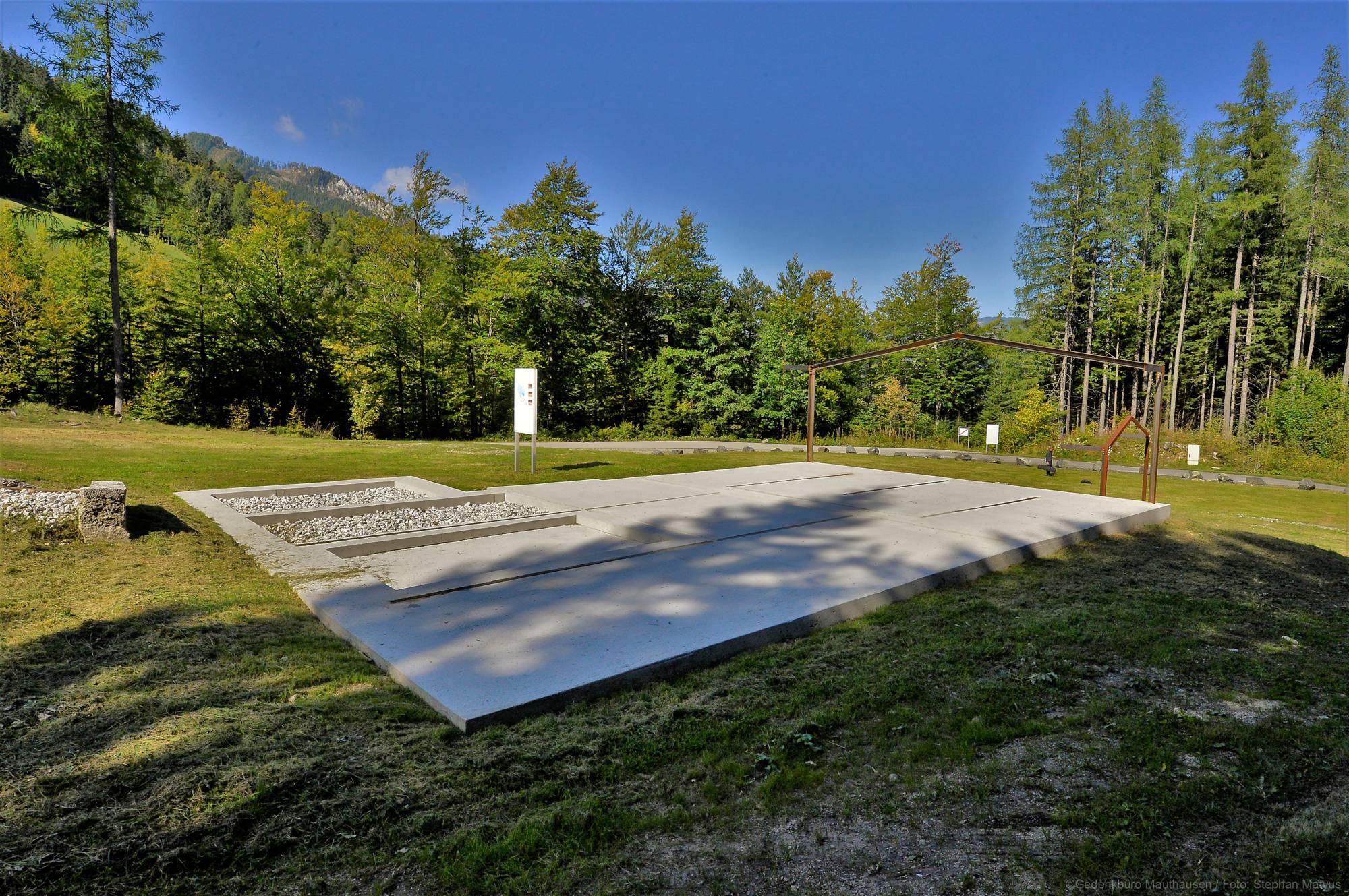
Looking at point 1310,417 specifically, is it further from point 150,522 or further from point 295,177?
→ point 295,177

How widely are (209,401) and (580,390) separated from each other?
12.3 meters

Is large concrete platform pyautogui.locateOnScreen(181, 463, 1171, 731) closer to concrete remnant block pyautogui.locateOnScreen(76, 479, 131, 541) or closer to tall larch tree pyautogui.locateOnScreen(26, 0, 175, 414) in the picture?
concrete remnant block pyautogui.locateOnScreen(76, 479, 131, 541)

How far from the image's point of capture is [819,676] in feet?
10.3

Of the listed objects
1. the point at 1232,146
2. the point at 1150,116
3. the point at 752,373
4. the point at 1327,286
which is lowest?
the point at 752,373

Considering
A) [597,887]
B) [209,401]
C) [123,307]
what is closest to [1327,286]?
[597,887]

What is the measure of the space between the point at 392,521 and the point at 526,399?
376cm

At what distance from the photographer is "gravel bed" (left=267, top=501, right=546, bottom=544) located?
5.94 metres

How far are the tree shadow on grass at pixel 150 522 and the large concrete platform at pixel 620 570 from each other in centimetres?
37

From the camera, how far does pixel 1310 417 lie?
1642 centimetres

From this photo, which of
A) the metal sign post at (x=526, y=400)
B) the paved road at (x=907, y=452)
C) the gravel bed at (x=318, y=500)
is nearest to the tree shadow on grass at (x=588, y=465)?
the metal sign post at (x=526, y=400)

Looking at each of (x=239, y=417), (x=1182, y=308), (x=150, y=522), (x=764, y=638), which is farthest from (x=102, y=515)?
(x=1182, y=308)

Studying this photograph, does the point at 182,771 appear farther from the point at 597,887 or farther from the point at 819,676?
the point at 819,676

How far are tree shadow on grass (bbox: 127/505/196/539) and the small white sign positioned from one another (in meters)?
4.66

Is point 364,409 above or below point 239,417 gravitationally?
above
